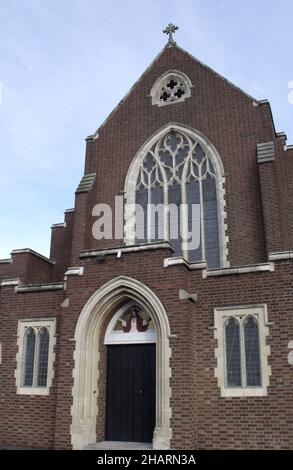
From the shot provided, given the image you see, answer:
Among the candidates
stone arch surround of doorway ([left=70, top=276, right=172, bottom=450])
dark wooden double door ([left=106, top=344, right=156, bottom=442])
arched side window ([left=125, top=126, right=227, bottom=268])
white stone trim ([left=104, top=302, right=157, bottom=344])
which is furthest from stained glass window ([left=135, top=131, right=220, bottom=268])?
dark wooden double door ([left=106, top=344, right=156, bottom=442])

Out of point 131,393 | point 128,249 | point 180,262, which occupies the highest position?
point 128,249

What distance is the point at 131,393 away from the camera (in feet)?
37.6

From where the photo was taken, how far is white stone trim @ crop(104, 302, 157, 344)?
11.6 metres

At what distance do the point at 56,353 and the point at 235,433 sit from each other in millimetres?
4900

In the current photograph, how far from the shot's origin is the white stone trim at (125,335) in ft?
38.1

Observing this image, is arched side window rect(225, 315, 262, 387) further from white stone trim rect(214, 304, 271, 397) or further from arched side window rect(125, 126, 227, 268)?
arched side window rect(125, 126, 227, 268)

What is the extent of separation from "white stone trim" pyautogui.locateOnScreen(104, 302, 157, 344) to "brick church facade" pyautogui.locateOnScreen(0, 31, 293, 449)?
0.03 meters

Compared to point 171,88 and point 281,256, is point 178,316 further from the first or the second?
point 171,88

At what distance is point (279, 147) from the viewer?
53.1 feet

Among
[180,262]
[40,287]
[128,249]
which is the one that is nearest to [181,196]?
[128,249]

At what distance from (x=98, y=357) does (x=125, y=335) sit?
875 mm

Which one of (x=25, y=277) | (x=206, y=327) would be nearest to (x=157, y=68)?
(x=25, y=277)
